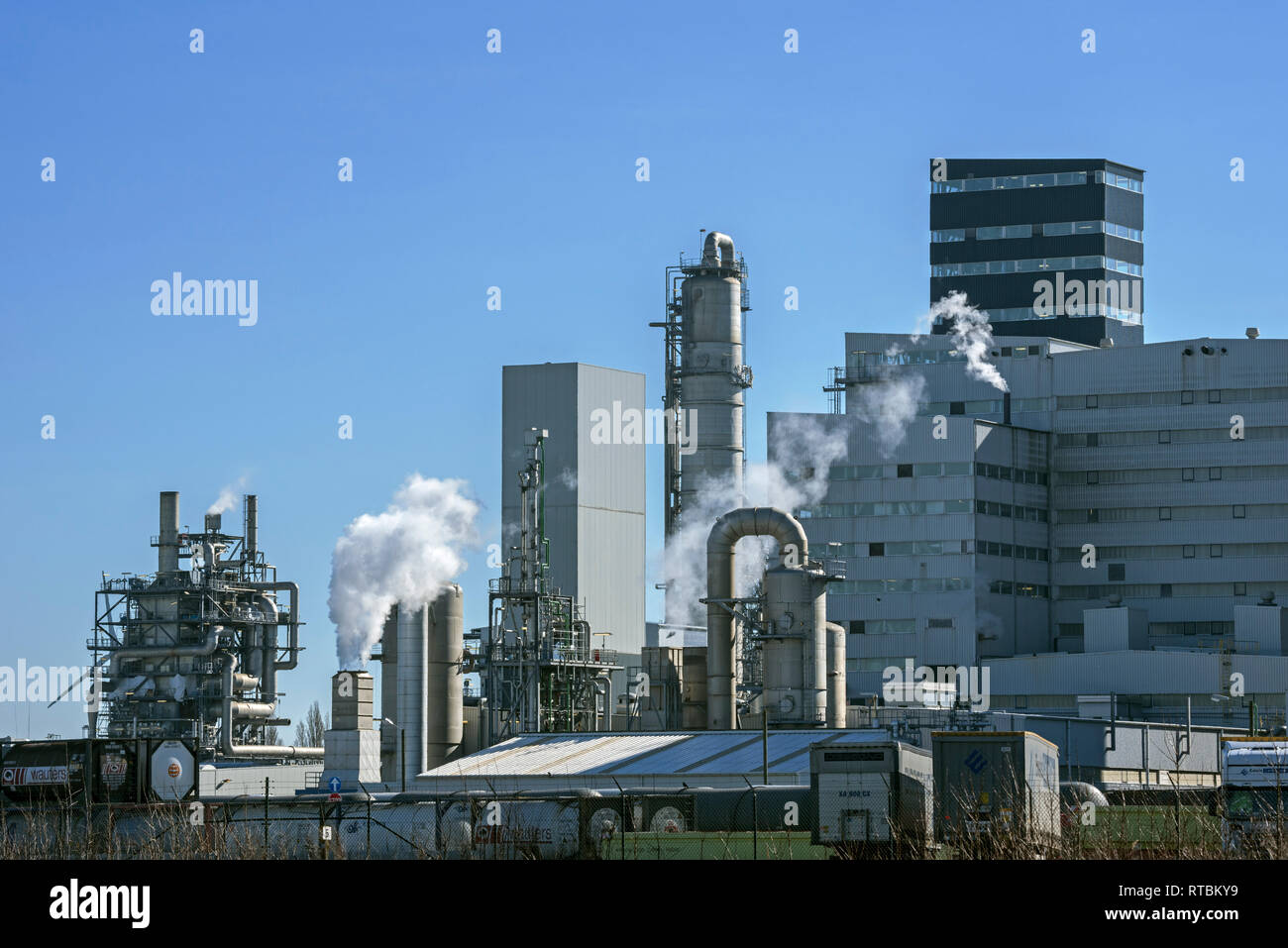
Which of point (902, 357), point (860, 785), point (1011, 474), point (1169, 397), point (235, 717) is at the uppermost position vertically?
point (902, 357)

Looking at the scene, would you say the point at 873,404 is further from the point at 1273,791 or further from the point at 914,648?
the point at 1273,791

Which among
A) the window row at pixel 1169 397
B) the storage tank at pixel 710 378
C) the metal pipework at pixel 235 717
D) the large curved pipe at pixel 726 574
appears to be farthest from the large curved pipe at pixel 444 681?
the window row at pixel 1169 397

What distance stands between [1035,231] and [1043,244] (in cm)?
110

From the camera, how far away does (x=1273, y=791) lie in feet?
110

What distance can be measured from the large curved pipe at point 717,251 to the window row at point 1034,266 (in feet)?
142

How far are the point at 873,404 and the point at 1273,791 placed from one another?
247ft

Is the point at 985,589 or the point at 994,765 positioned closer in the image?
the point at 994,765

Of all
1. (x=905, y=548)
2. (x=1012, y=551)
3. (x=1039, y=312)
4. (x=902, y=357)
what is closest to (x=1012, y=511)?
(x=1012, y=551)

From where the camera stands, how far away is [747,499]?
3863 inches

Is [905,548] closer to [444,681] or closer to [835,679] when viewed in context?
[835,679]

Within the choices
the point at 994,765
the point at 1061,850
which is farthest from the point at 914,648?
the point at 1061,850

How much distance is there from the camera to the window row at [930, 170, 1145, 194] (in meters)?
134

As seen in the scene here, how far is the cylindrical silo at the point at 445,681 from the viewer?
7331 cm
